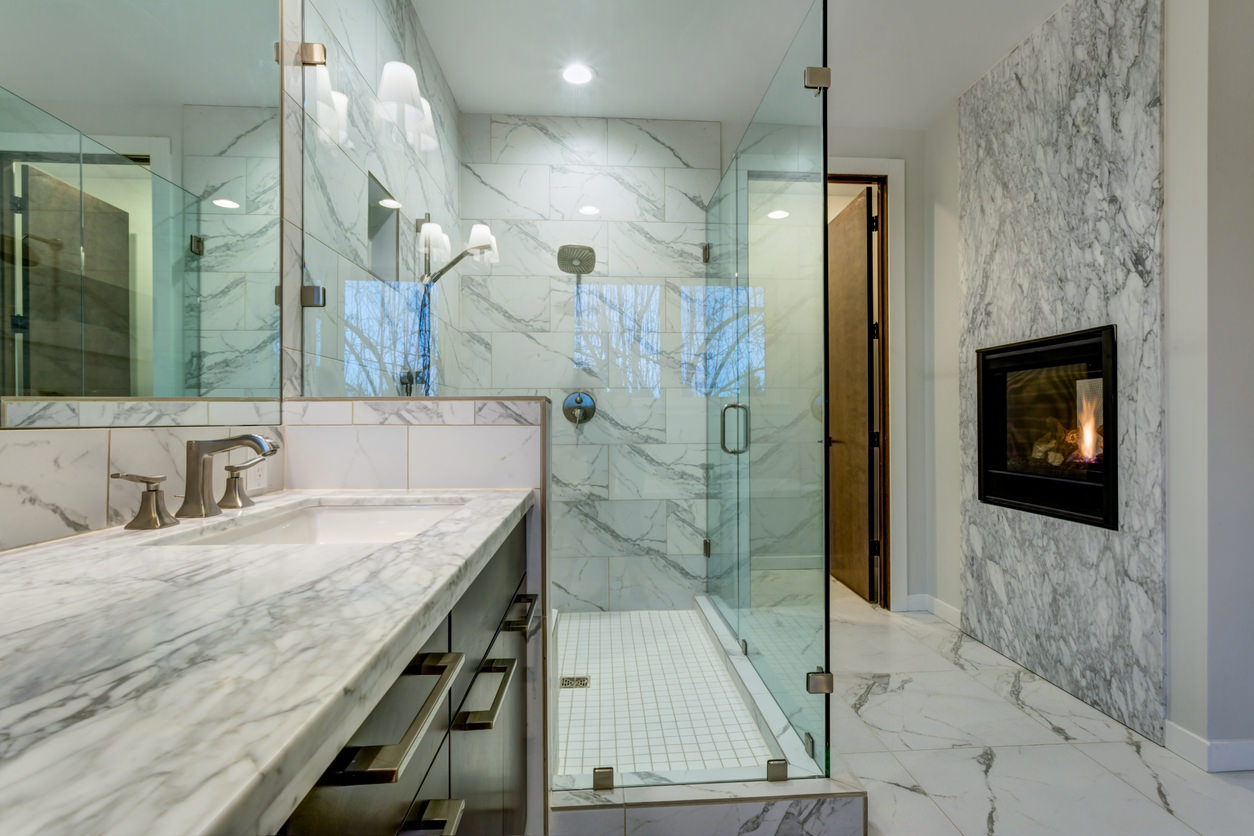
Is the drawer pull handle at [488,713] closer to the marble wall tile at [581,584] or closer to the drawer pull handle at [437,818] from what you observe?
the drawer pull handle at [437,818]

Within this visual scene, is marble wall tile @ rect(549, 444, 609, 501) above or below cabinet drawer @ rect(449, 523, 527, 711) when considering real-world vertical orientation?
above

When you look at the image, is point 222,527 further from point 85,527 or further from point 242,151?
point 242,151

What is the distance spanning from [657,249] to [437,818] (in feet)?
6.12

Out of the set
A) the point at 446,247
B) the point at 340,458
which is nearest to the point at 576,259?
the point at 446,247

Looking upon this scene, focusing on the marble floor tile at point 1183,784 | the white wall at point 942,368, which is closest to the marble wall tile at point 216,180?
the marble floor tile at point 1183,784

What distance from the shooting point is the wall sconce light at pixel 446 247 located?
191cm

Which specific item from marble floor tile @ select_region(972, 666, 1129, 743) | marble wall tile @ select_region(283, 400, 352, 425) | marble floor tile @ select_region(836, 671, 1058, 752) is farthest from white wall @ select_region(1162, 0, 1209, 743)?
marble wall tile @ select_region(283, 400, 352, 425)

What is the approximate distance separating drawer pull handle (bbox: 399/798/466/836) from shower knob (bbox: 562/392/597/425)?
154 cm

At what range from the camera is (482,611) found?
3.15 feet

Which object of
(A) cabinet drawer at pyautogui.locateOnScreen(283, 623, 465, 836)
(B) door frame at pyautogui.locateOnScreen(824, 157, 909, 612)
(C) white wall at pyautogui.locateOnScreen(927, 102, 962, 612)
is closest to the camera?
(A) cabinet drawer at pyautogui.locateOnScreen(283, 623, 465, 836)

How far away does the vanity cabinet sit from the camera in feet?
1.48

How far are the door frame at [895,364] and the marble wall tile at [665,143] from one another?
1.40 metres

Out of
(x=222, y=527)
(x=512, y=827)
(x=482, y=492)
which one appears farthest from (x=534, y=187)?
(x=512, y=827)

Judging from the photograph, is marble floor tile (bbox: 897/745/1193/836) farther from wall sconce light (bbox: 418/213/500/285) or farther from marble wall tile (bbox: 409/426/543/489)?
wall sconce light (bbox: 418/213/500/285)
